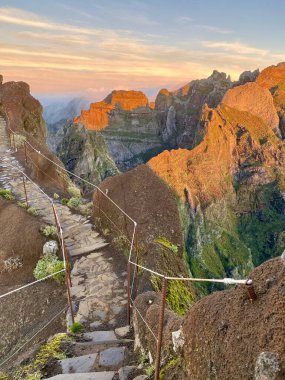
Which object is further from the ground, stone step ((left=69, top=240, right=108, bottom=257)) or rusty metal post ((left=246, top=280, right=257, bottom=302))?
rusty metal post ((left=246, top=280, right=257, bottom=302))

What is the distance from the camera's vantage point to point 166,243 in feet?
37.4

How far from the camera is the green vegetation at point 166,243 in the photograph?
442 inches

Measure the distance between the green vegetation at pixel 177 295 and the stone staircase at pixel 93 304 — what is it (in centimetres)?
97

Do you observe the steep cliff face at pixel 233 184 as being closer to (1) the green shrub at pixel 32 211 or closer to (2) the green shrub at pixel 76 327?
(1) the green shrub at pixel 32 211

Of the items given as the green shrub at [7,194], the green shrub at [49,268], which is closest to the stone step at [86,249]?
the green shrub at [49,268]

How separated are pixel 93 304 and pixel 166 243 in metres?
3.21

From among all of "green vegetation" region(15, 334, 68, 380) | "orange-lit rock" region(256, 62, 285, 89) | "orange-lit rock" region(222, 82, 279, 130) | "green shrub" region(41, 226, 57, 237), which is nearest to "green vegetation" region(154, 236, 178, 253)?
"green shrub" region(41, 226, 57, 237)

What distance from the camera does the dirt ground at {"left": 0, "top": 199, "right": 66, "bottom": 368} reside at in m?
8.74

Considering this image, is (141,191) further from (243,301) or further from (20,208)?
(243,301)

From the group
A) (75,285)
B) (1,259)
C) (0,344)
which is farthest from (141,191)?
(0,344)

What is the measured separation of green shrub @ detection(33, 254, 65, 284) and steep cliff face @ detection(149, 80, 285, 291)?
88.3 metres

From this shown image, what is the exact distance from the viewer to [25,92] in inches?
1302

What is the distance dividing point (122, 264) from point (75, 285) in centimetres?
169

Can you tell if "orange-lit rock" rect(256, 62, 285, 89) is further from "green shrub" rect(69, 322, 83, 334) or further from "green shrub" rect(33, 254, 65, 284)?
"green shrub" rect(69, 322, 83, 334)
